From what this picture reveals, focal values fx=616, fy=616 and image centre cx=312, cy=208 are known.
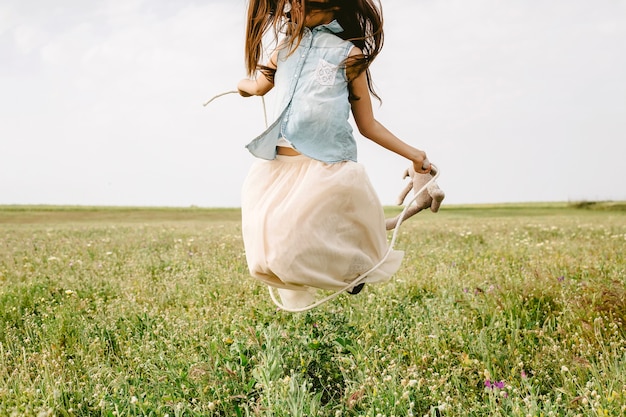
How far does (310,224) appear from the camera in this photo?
11.7 feet

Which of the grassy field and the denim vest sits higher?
the denim vest

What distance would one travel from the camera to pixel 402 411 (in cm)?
359

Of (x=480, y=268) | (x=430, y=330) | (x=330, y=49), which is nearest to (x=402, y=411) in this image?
(x=430, y=330)

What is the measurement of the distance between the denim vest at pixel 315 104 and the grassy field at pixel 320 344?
1.35 metres

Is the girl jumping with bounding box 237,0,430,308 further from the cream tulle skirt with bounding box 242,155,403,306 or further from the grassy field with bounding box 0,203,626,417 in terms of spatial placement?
the grassy field with bounding box 0,203,626,417

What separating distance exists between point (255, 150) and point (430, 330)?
84.2 inches

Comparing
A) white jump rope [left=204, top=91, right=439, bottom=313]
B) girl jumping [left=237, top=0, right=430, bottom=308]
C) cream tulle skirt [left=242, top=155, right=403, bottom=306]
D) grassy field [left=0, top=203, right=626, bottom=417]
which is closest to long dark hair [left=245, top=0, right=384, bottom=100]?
girl jumping [left=237, top=0, right=430, bottom=308]

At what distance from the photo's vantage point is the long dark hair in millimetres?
3805

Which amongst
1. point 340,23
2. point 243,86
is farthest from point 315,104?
point 243,86

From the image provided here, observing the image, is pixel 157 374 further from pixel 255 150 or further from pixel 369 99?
pixel 369 99

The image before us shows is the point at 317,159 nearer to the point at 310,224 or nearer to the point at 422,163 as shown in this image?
the point at 310,224

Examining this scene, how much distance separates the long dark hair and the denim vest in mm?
79

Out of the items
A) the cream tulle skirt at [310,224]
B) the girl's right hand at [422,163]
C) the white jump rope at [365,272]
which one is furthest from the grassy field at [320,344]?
the girl's right hand at [422,163]

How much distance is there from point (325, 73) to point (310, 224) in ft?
3.05
